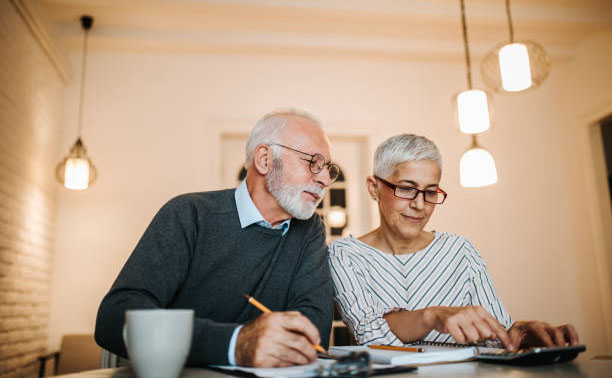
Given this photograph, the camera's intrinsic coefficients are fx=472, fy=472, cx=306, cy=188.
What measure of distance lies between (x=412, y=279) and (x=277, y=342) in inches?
31.6

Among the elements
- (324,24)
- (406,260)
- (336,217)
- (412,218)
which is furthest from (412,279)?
(324,24)

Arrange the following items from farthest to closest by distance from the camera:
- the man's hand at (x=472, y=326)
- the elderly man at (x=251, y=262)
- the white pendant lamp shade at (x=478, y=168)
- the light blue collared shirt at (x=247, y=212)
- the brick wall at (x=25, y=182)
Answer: the white pendant lamp shade at (x=478, y=168), the brick wall at (x=25, y=182), the light blue collared shirt at (x=247, y=212), the man's hand at (x=472, y=326), the elderly man at (x=251, y=262)

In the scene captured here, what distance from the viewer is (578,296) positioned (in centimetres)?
426

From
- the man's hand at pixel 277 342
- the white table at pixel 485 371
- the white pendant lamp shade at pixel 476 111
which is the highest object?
the white pendant lamp shade at pixel 476 111

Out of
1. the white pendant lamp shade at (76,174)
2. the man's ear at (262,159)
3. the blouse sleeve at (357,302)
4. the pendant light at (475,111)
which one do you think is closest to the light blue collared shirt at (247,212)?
the man's ear at (262,159)

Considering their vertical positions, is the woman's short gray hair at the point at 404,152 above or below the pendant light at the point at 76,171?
below

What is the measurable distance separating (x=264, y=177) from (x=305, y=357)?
2.45ft

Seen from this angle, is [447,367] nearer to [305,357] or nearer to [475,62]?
[305,357]

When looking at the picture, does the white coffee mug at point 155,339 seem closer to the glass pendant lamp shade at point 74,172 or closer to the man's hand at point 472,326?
the man's hand at point 472,326

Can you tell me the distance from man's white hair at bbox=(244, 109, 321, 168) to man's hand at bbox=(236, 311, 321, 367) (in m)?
0.72

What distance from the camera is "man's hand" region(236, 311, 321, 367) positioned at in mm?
879

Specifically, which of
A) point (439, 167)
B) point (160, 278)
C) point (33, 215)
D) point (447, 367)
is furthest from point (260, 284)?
point (33, 215)

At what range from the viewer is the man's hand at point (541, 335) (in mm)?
1075

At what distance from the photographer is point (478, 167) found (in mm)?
3215
